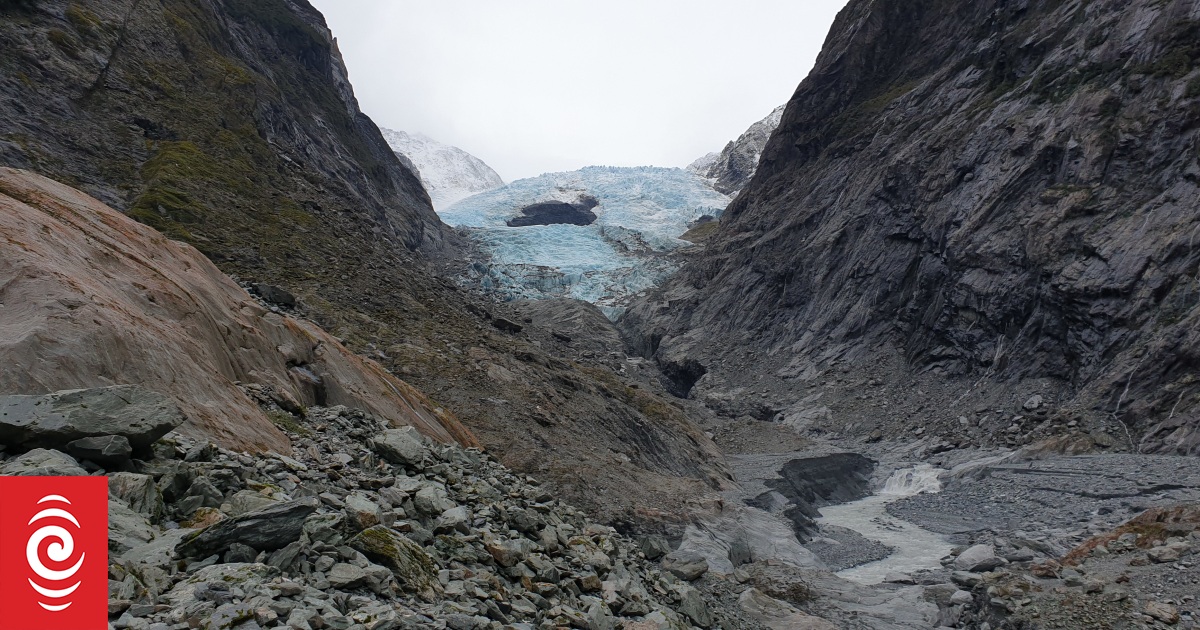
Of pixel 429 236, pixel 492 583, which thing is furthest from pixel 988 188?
pixel 429 236

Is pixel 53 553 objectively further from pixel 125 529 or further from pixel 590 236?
pixel 590 236

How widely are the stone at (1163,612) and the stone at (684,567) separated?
25.9ft

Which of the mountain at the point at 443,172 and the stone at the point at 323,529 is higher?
the mountain at the point at 443,172

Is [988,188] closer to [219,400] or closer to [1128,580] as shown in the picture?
[1128,580]

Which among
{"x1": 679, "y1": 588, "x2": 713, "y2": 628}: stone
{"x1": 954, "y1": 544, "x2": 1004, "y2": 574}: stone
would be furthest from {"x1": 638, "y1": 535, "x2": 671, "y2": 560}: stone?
{"x1": 954, "y1": 544, "x2": 1004, "y2": 574}: stone

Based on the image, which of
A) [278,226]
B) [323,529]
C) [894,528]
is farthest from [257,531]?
[278,226]

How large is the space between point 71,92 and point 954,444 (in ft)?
160

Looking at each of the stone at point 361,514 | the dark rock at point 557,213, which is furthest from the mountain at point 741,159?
the stone at point 361,514

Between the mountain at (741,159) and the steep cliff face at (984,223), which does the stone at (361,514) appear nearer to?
the steep cliff face at (984,223)

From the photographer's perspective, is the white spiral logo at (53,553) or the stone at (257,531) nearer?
the white spiral logo at (53,553)

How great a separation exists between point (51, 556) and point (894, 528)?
27662 mm

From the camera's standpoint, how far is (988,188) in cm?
4666

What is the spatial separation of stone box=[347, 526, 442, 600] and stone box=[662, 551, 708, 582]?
27.6 ft

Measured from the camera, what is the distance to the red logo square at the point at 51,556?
4070 mm
